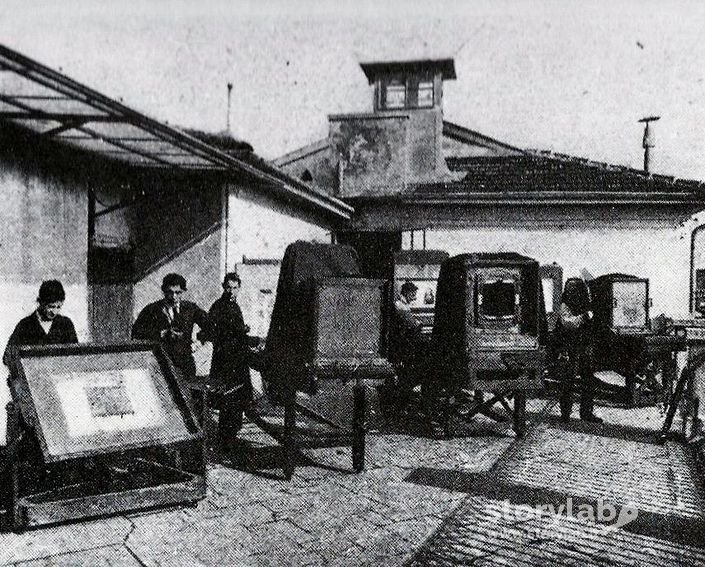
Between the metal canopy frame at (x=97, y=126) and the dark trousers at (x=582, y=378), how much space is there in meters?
5.21

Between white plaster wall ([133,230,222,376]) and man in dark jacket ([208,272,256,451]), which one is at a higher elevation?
white plaster wall ([133,230,222,376])

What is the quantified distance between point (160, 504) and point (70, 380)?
46.7 inches

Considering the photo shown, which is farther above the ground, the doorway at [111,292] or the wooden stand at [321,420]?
the doorway at [111,292]

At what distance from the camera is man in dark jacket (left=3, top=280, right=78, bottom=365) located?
6039mm

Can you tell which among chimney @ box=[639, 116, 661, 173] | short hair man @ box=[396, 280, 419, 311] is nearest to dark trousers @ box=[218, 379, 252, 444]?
short hair man @ box=[396, 280, 419, 311]

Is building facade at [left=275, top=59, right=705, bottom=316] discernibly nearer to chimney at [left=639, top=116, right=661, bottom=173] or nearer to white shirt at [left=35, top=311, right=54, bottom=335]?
chimney at [left=639, top=116, right=661, bottom=173]

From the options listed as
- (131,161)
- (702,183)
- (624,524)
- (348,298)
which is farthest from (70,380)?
(702,183)

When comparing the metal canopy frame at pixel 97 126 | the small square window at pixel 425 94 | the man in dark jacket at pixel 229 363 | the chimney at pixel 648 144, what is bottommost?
the man in dark jacket at pixel 229 363

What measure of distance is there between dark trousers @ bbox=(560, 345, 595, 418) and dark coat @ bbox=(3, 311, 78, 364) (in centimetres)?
646

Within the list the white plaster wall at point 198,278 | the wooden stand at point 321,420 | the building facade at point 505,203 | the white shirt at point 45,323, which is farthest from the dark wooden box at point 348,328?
the building facade at point 505,203

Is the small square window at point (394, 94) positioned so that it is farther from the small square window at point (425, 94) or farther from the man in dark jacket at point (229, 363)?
the man in dark jacket at point (229, 363)

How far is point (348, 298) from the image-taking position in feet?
21.2

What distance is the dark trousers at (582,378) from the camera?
30.9ft

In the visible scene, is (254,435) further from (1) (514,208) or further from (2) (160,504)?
(1) (514,208)
